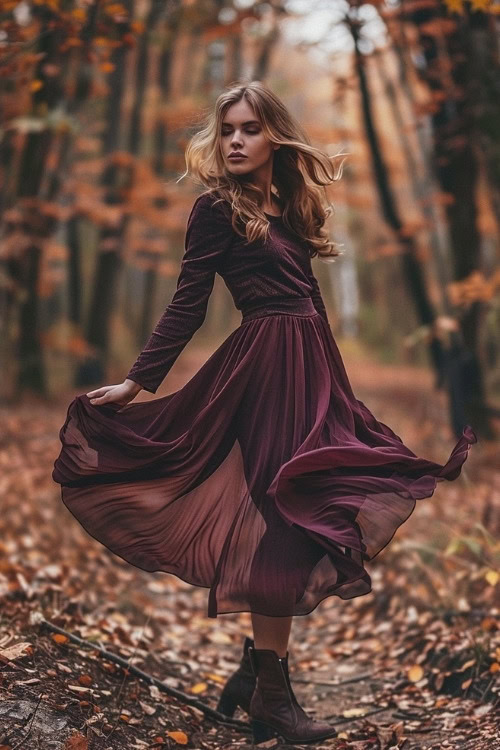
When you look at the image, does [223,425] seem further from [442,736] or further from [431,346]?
[431,346]

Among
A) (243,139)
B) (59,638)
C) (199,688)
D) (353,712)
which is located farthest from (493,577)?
(243,139)

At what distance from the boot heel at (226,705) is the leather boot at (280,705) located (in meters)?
0.38

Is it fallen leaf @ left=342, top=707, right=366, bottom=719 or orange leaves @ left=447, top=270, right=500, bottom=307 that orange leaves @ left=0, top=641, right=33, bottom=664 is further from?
orange leaves @ left=447, top=270, right=500, bottom=307

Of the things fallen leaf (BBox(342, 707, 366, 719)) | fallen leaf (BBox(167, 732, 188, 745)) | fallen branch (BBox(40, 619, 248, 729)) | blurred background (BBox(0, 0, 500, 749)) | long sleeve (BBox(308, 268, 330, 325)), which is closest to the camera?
fallen leaf (BBox(167, 732, 188, 745))

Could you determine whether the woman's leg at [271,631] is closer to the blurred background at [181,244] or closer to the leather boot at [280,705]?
the leather boot at [280,705]

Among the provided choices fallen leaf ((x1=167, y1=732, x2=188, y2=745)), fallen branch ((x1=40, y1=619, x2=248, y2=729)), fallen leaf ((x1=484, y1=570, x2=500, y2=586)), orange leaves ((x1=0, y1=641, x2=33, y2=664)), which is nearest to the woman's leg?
fallen leaf ((x1=167, y1=732, x2=188, y2=745))

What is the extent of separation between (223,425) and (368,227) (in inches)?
984

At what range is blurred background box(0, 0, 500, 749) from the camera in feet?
17.2

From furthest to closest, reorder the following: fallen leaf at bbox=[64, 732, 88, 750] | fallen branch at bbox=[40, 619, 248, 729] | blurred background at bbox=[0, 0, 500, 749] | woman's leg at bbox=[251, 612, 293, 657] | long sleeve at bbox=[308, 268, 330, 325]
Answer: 1. blurred background at bbox=[0, 0, 500, 749]
2. fallen branch at bbox=[40, 619, 248, 729]
3. long sleeve at bbox=[308, 268, 330, 325]
4. woman's leg at bbox=[251, 612, 293, 657]
5. fallen leaf at bbox=[64, 732, 88, 750]

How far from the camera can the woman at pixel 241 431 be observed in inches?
133

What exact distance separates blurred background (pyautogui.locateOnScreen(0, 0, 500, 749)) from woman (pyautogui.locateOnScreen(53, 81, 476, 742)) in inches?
23.4

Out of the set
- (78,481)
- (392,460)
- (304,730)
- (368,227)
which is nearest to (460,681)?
(304,730)

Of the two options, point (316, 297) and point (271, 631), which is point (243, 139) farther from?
point (271, 631)

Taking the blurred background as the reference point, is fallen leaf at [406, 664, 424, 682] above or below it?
below
